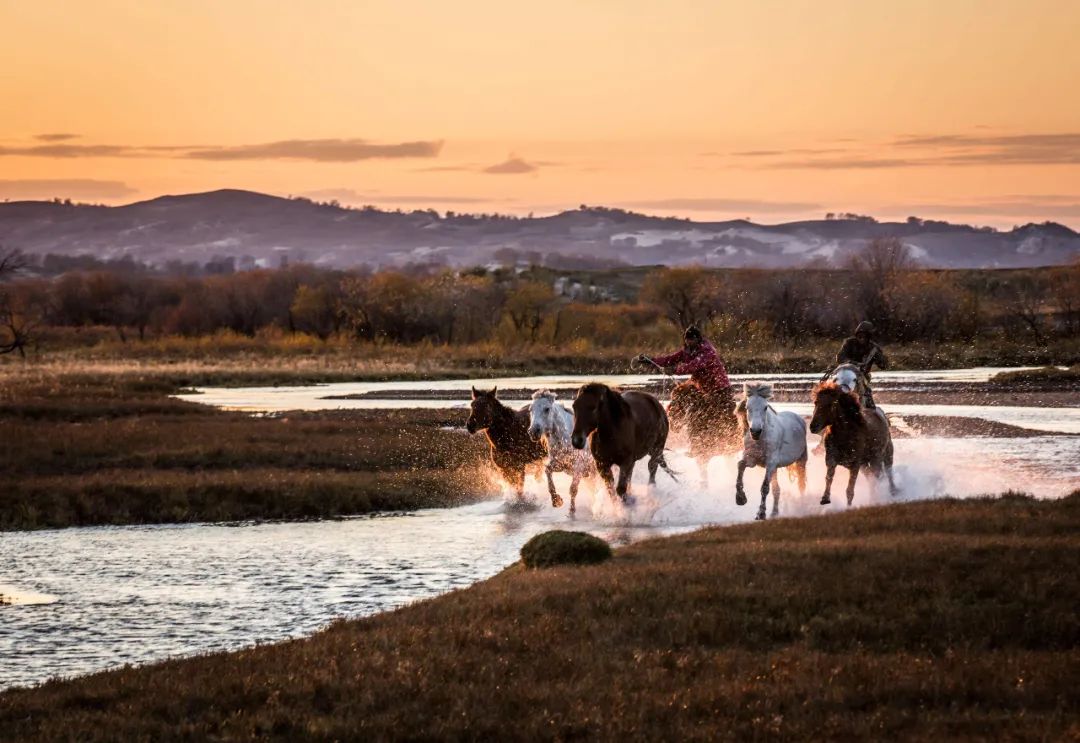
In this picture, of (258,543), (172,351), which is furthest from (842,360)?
(172,351)

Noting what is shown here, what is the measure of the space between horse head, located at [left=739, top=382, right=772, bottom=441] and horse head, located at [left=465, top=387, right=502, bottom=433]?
498 centimetres

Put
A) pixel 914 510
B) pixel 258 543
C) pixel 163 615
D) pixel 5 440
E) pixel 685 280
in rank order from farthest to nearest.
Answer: pixel 685 280, pixel 5 440, pixel 258 543, pixel 914 510, pixel 163 615

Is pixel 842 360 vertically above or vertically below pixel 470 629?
above

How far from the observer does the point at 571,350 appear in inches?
3617

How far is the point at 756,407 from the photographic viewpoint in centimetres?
2420

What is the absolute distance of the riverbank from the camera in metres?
11.4

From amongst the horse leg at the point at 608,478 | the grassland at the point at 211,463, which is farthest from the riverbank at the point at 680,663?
the grassland at the point at 211,463

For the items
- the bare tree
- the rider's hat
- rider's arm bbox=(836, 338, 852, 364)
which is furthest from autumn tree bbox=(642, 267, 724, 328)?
the rider's hat

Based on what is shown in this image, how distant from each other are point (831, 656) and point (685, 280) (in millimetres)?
108761

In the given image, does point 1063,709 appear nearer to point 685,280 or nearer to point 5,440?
point 5,440

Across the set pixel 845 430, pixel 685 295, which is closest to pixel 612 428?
pixel 845 430

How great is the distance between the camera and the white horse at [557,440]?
26.0 metres

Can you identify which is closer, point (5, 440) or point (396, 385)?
point (5, 440)

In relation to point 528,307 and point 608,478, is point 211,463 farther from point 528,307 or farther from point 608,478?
point 528,307
